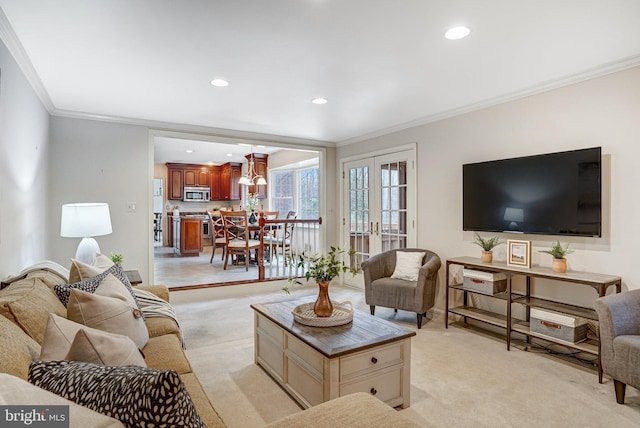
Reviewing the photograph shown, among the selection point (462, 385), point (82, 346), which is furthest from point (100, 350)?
point (462, 385)

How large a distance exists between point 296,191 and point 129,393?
7.38m

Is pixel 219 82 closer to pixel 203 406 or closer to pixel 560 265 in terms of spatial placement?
pixel 203 406

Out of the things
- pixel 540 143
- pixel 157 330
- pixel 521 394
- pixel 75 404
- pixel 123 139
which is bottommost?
pixel 521 394

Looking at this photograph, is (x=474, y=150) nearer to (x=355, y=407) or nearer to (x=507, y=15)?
(x=507, y=15)

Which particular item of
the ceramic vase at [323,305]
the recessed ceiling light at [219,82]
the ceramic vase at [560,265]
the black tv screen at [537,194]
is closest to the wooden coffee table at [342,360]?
the ceramic vase at [323,305]

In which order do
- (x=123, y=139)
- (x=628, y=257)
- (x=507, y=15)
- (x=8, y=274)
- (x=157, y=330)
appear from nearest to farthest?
→ (x=507, y=15) < (x=157, y=330) < (x=8, y=274) < (x=628, y=257) < (x=123, y=139)

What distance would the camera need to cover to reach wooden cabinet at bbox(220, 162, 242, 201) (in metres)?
9.70

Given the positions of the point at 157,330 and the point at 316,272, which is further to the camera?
the point at 316,272

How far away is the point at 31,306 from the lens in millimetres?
1600

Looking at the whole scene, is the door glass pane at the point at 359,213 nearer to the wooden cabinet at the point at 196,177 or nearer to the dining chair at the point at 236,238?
the dining chair at the point at 236,238

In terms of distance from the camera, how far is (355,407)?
4.33 ft

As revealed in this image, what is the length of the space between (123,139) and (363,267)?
3382 mm

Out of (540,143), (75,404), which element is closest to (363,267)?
(540,143)

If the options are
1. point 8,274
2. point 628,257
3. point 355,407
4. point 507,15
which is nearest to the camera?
point 355,407
